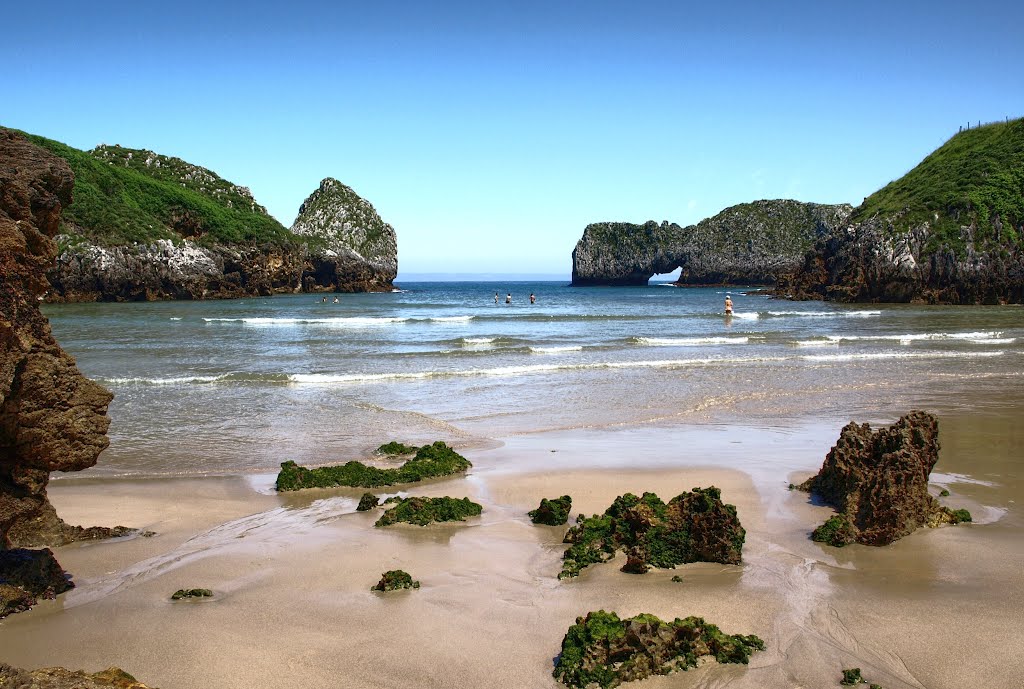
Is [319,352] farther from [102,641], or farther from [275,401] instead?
[102,641]

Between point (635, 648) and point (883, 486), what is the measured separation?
3474 mm

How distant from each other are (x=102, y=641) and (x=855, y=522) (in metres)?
5.58

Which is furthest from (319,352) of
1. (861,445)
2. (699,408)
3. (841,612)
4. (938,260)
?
(938,260)

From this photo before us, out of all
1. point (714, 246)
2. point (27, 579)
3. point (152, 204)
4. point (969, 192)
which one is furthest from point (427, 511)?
point (714, 246)

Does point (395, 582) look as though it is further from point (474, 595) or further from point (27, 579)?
point (27, 579)

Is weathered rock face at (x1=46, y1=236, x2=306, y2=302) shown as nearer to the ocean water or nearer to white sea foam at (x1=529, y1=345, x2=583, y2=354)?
the ocean water

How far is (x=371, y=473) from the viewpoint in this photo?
8.61 meters

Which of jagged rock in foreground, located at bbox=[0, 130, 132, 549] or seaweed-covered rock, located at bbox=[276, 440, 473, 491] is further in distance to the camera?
seaweed-covered rock, located at bbox=[276, 440, 473, 491]

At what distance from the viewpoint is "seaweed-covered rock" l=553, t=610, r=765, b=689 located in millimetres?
3949

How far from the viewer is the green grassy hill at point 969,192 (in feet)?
163

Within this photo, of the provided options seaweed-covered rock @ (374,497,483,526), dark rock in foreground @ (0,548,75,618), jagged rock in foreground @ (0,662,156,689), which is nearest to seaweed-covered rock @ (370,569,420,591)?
seaweed-covered rock @ (374,497,483,526)

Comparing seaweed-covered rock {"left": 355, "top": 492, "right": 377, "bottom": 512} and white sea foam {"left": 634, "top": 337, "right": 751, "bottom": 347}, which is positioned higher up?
seaweed-covered rock {"left": 355, "top": 492, "right": 377, "bottom": 512}

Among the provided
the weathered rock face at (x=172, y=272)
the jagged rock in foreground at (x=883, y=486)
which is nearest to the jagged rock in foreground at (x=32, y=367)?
the jagged rock in foreground at (x=883, y=486)

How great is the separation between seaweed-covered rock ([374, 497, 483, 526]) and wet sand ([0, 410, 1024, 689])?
13cm
